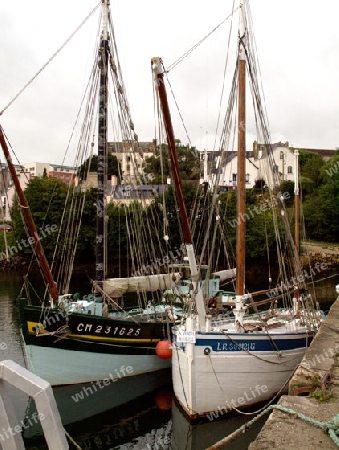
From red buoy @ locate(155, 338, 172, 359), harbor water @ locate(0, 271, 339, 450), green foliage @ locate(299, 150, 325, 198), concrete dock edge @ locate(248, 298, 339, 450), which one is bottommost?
harbor water @ locate(0, 271, 339, 450)

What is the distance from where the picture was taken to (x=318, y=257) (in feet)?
185

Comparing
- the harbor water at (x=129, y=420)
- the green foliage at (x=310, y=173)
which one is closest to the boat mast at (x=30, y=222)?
the harbor water at (x=129, y=420)

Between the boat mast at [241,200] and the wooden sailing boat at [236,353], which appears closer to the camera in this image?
the wooden sailing boat at [236,353]

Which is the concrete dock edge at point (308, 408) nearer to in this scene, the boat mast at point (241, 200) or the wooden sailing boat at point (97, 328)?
→ the boat mast at point (241, 200)

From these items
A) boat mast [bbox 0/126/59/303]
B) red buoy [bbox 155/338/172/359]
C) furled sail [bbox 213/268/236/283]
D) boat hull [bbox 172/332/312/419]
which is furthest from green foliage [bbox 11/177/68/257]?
boat hull [bbox 172/332/312/419]

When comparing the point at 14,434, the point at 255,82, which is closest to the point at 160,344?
the point at 255,82

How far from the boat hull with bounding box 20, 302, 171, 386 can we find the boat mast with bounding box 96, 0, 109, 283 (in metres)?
2.62

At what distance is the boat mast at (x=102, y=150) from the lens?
59.4 ft

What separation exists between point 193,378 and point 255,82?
34.3ft

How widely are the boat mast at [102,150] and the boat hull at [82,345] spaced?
2622 mm

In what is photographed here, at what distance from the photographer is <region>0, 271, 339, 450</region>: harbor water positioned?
12.9 m

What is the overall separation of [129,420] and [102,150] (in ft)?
34.3

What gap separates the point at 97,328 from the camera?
16.1 meters

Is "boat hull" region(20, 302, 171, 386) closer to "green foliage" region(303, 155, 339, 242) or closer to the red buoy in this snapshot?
the red buoy
